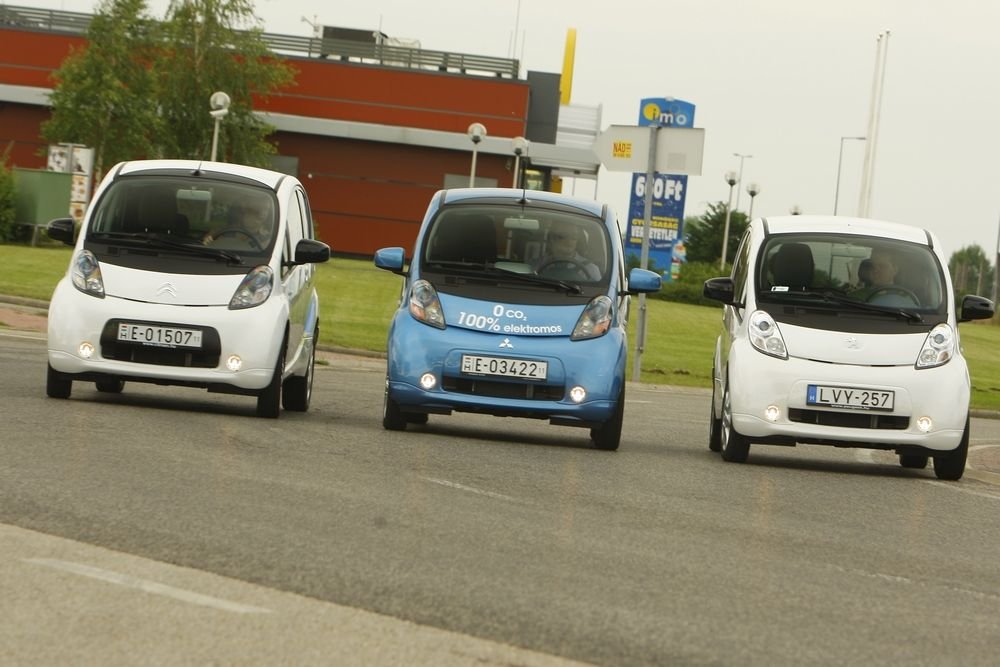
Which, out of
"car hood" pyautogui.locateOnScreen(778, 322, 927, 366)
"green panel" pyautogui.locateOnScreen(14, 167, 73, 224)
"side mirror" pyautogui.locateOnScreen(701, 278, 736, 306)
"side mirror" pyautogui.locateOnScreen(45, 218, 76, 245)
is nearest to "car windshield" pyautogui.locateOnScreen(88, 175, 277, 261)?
"side mirror" pyautogui.locateOnScreen(45, 218, 76, 245)

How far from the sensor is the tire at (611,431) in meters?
12.9

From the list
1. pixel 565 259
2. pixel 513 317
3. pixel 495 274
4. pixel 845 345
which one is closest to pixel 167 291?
pixel 495 274

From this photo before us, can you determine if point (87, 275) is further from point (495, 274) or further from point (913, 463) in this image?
point (913, 463)

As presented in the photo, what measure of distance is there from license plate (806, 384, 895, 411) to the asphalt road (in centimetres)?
53

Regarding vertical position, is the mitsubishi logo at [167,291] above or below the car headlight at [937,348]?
below

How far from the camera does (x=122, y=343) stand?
502 inches

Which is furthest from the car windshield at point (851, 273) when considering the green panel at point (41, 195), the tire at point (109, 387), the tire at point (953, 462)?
the green panel at point (41, 195)

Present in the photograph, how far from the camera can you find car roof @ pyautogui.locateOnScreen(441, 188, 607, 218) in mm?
13914

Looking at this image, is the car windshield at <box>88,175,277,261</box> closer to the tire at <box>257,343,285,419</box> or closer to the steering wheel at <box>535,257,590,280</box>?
the tire at <box>257,343,285,419</box>

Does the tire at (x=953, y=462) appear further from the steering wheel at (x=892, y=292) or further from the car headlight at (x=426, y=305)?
the car headlight at (x=426, y=305)

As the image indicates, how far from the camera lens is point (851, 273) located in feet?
44.8

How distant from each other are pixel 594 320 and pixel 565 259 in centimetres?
68

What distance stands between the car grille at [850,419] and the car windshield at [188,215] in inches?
161

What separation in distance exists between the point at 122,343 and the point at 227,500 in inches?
171
